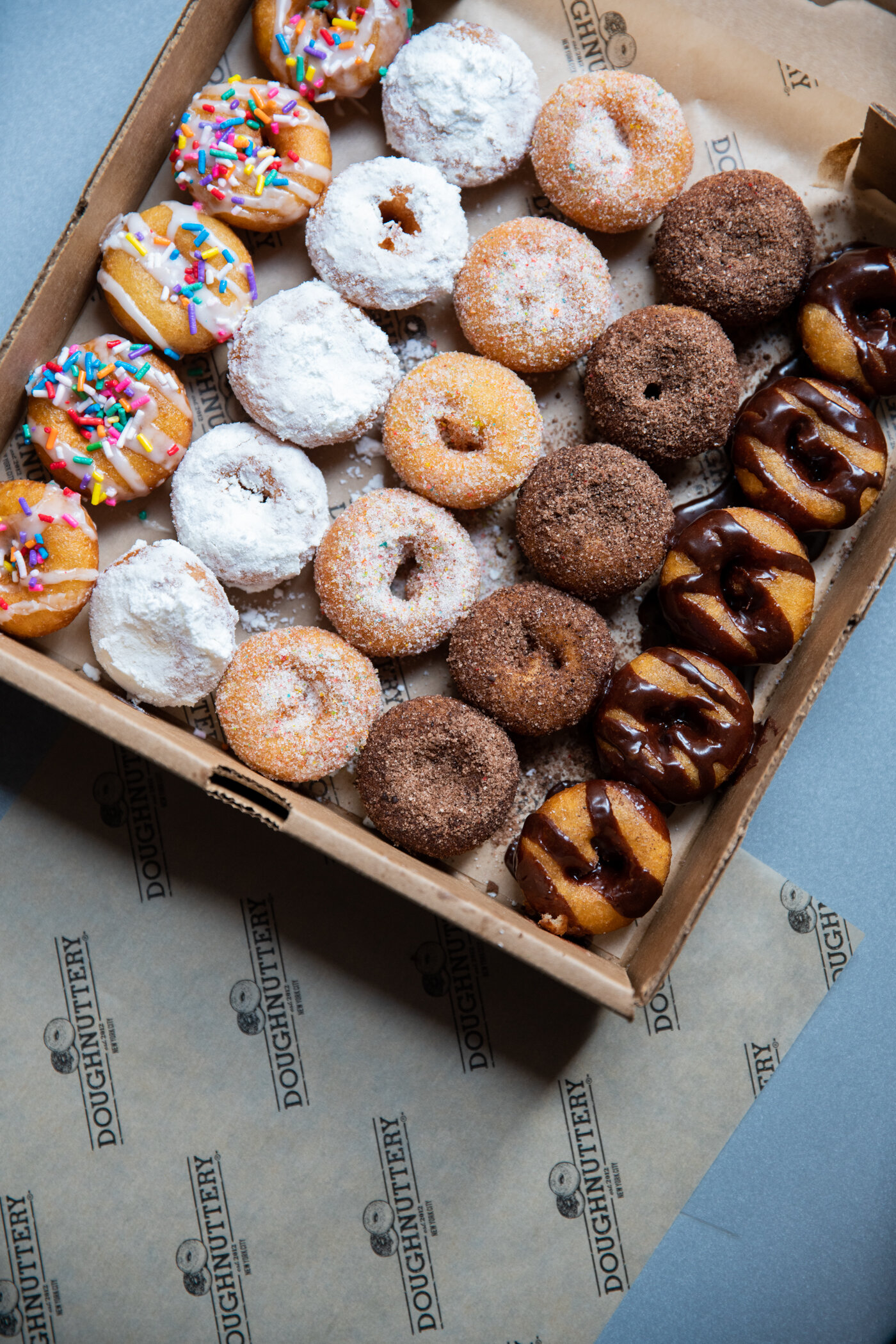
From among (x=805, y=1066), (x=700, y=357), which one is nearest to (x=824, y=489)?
(x=700, y=357)

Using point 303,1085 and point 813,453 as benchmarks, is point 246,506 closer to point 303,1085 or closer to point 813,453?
point 813,453

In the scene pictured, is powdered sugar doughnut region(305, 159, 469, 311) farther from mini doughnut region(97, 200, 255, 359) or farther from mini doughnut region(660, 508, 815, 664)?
mini doughnut region(660, 508, 815, 664)

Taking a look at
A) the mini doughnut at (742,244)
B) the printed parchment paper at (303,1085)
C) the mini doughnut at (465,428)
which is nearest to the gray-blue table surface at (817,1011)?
the printed parchment paper at (303,1085)

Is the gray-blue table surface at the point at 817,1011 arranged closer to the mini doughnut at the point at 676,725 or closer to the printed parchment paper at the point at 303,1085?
the printed parchment paper at the point at 303,1085

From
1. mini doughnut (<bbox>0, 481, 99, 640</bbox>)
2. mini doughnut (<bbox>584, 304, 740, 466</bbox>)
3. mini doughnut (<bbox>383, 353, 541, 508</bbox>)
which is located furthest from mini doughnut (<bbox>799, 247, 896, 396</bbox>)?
mini doughnut (<bbox>0, 481, 99, 640</bbox>)

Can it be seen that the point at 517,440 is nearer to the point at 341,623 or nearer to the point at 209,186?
the point at 341,623

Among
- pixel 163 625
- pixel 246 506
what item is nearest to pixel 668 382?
pixel 246 506

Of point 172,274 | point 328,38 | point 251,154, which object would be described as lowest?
point 172,274
